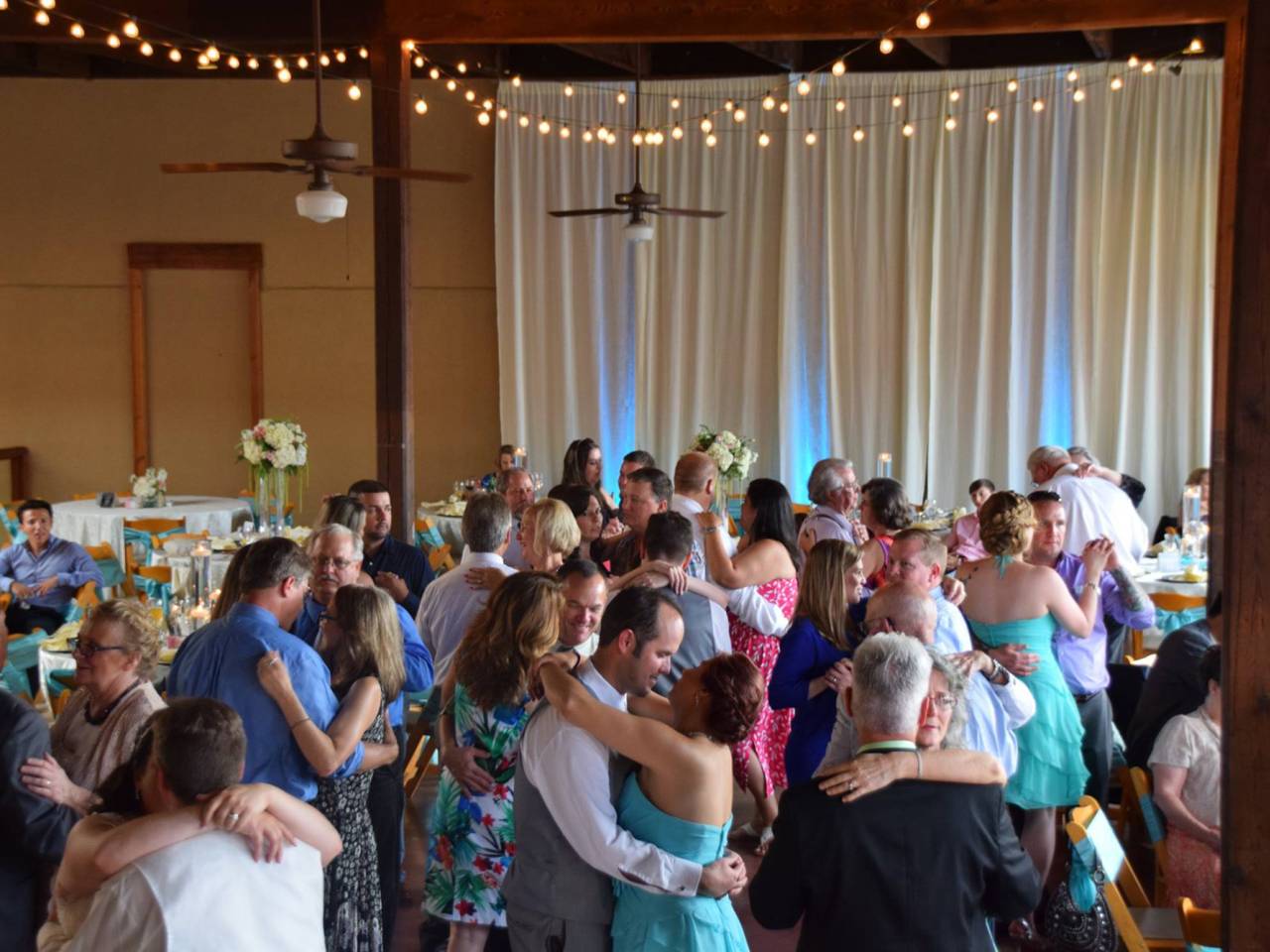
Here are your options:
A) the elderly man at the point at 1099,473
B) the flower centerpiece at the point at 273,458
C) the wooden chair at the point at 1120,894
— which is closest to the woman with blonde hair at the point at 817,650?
the wooden chair at the point at 1120,894

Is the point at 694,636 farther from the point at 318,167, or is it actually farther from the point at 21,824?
the point at 318,167

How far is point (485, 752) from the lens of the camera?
3.51 m

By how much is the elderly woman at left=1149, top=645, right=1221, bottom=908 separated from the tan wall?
9.50 m

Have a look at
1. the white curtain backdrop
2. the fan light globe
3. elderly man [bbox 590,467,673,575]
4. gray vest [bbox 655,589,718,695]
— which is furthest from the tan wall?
gray vest [bbox 655,589,718,695]

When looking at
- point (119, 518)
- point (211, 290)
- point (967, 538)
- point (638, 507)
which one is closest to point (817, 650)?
point (638, 507)

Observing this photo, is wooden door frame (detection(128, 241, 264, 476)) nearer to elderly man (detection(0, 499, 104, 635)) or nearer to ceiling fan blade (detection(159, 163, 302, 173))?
elderly man (detection(0, 499, 104, 635))

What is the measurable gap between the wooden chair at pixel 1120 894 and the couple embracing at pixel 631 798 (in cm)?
105

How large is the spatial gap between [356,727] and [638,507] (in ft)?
6.95

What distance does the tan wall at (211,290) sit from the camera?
12.7 metres

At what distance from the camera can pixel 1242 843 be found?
109 inches

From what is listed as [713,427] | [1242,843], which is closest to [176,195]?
[713,427]

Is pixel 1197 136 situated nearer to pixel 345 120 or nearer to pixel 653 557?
pixel 345 120

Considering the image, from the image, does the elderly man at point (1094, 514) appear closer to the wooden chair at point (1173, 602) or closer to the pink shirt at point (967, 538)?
the wooden chair at point (1173, 602)

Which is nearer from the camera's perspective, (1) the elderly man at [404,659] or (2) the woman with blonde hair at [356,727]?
(2) the woman with blonde hair at [356,727]
